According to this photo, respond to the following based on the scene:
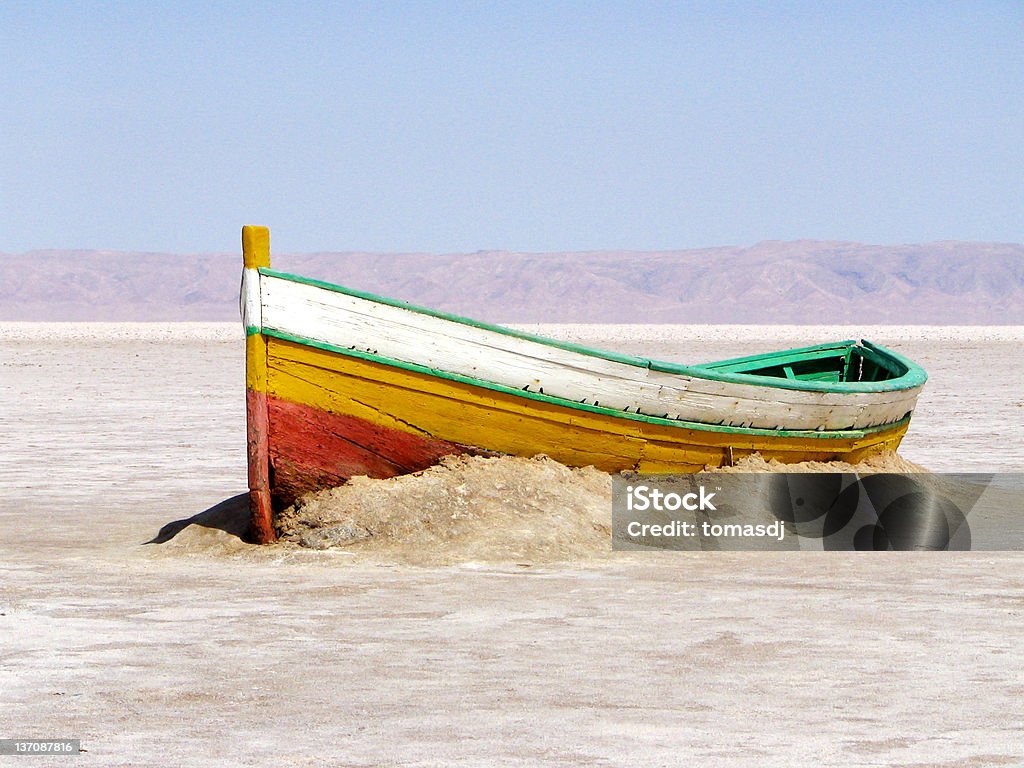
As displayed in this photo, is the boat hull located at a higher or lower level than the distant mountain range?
higher

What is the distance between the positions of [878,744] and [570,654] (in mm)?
1506

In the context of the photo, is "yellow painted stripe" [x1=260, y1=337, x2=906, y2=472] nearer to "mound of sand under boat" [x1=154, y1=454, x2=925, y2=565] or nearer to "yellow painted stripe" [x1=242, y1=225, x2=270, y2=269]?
"mound of sand under boat" [x1=154, y1=454, x2=925, y2=565]

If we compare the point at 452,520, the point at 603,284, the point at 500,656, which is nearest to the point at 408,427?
the point at 452,520

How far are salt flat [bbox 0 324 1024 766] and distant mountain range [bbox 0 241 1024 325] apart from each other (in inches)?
4606

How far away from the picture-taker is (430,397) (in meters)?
8.09

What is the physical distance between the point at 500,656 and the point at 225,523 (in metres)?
3.37

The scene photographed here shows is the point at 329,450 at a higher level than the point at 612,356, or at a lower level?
lower

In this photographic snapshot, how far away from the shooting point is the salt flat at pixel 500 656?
4535 millimetres

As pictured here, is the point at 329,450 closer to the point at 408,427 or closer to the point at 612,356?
the point at 408,427

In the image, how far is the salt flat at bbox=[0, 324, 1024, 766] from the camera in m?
4.54

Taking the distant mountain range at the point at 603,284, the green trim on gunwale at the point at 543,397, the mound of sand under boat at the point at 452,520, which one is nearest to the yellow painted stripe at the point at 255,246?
the green trim on gunwale at the point at 543,397

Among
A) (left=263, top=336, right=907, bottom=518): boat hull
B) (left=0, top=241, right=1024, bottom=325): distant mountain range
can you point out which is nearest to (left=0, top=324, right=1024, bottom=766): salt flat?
(left=263, top=336, right=907, bottom=518): boat hull

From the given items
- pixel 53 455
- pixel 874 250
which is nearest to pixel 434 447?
pixel 53 455

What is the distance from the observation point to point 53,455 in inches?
532
